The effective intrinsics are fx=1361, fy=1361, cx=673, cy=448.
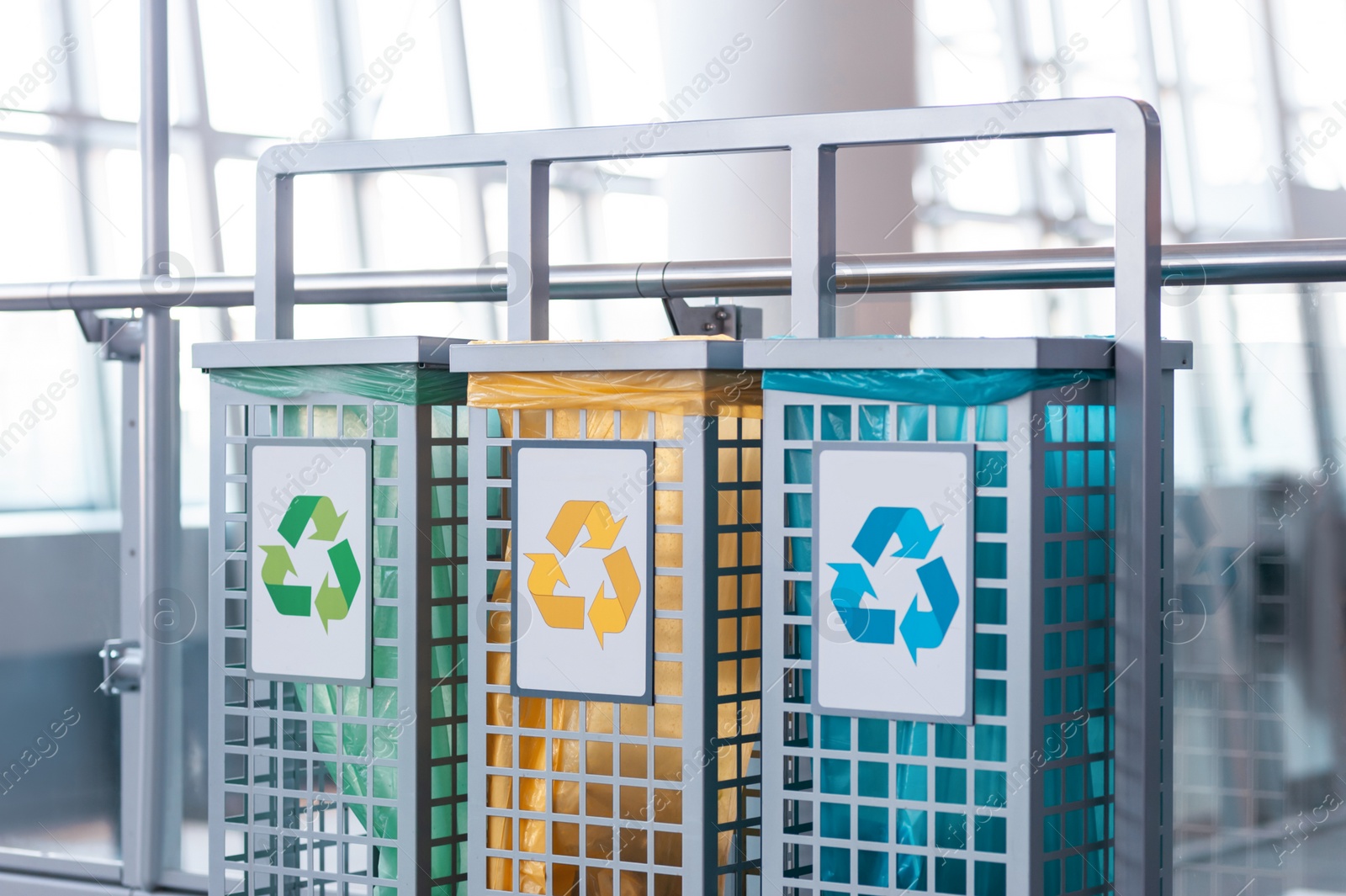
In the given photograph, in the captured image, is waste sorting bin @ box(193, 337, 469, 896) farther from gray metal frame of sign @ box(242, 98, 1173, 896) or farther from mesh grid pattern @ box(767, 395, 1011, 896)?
mesh grid pattern @ box(767, 395, 1011, 896)

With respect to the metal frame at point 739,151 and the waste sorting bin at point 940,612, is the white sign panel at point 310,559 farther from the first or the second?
the waste sorting bin at point 940,612

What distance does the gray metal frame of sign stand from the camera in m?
1.62

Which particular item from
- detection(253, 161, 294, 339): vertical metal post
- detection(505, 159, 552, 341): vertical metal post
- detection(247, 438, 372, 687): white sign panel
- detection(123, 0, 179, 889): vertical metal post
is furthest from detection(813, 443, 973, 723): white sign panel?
detection(123, 0, 179, 889): vertical metal post

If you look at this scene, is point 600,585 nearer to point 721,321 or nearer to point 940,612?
point 940,612

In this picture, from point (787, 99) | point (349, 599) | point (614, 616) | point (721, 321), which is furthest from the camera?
point (787, 99)

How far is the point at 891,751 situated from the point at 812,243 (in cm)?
66

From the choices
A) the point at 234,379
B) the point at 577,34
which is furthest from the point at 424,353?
the point at 577,34

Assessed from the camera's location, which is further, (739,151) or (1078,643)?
(739,151)

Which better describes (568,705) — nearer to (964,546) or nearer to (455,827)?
(455,827)

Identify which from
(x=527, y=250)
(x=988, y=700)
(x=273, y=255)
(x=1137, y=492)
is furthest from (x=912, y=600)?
(x=273, y=255)

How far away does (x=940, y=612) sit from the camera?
1553 mm

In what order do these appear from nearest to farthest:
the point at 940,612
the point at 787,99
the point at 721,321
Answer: the point at 940,612, the point at 721,321, the point at 787,99

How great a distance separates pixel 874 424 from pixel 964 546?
0.19 metres

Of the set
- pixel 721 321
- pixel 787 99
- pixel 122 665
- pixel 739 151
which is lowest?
pixel 122 665
